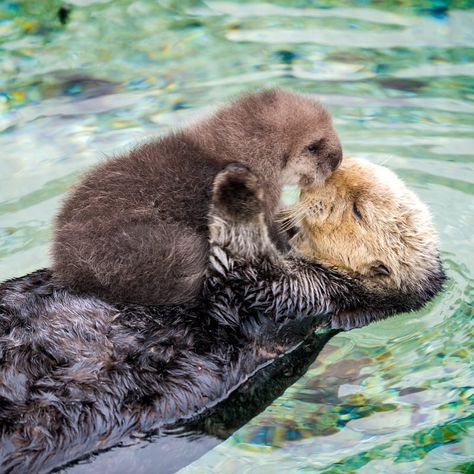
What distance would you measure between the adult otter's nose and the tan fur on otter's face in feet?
0.32

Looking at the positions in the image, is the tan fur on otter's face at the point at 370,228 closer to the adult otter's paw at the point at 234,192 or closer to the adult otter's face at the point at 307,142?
the adult otter's face at the point at 307,142

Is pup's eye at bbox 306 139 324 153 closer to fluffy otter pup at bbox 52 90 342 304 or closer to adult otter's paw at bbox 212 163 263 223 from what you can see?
fluffy otter pup at bbox 52 90 342 304

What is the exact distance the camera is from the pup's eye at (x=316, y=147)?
13.2 feet

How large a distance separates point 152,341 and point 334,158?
1210mm

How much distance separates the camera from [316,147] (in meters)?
4.03

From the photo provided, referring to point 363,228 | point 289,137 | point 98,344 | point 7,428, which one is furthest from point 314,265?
point 7,428

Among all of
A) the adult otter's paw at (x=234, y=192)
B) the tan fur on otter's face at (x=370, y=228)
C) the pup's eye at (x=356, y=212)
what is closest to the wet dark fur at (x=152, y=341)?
the adult otter's paw at (x=234, y=192)

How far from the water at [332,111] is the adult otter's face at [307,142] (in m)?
0.78

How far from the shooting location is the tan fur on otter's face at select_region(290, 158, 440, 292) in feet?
13.8

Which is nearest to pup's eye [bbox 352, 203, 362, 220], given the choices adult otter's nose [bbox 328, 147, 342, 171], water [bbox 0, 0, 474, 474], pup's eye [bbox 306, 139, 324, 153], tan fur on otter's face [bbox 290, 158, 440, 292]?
tan fur on otter's face [bbox 290, 158, 440, 292]

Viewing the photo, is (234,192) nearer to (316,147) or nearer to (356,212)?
(316,147)

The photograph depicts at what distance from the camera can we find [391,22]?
722cm

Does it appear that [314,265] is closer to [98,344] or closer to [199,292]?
[199,292]

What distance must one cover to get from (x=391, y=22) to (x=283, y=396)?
427cm
